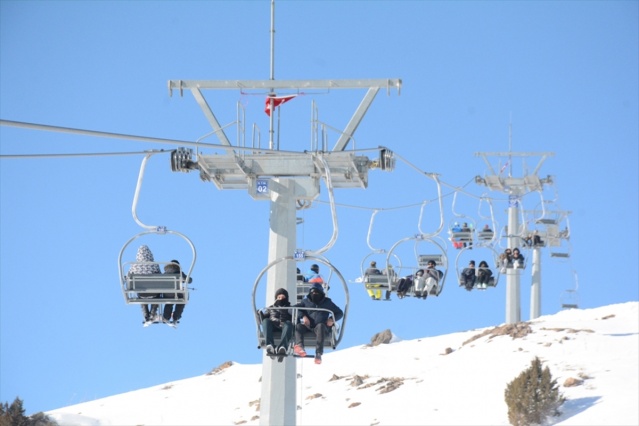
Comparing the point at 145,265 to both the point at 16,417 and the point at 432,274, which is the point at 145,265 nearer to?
the point at 432,274

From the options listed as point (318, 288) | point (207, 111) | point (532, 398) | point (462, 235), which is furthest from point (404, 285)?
point (462, 235)

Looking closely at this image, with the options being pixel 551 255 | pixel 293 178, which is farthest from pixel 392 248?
pixel 551 255

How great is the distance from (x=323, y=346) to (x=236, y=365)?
1539 inches

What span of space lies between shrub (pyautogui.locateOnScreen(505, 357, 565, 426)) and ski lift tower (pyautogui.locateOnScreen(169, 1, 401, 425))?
17.8m

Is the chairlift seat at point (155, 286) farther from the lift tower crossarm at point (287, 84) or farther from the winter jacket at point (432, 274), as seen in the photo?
the winter jacket at point (432, 274)

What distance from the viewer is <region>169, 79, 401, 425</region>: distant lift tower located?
974 inches

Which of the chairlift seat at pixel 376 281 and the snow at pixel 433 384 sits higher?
the chairlift seat at pixel 376 281

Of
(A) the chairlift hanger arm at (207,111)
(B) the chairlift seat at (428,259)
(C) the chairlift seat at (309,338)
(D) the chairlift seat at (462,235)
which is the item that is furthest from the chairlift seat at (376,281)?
(D) the chairlift seat at (462,235)

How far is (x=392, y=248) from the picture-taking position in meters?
31.5

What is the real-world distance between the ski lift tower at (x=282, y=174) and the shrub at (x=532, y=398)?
17.8 m

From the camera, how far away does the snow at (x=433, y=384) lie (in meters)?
44.0

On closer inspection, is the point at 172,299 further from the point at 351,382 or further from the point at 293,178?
the point at 351,382

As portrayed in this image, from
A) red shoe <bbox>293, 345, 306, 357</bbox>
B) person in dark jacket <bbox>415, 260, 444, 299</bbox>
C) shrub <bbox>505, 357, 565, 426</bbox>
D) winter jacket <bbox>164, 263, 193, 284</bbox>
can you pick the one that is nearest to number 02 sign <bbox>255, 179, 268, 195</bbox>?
winter jacket <bbox>164, 263, 193, 284</bbox>

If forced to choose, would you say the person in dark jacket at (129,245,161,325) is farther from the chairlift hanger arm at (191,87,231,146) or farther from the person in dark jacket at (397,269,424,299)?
the person in dark jacket at (397,269,424,299)
